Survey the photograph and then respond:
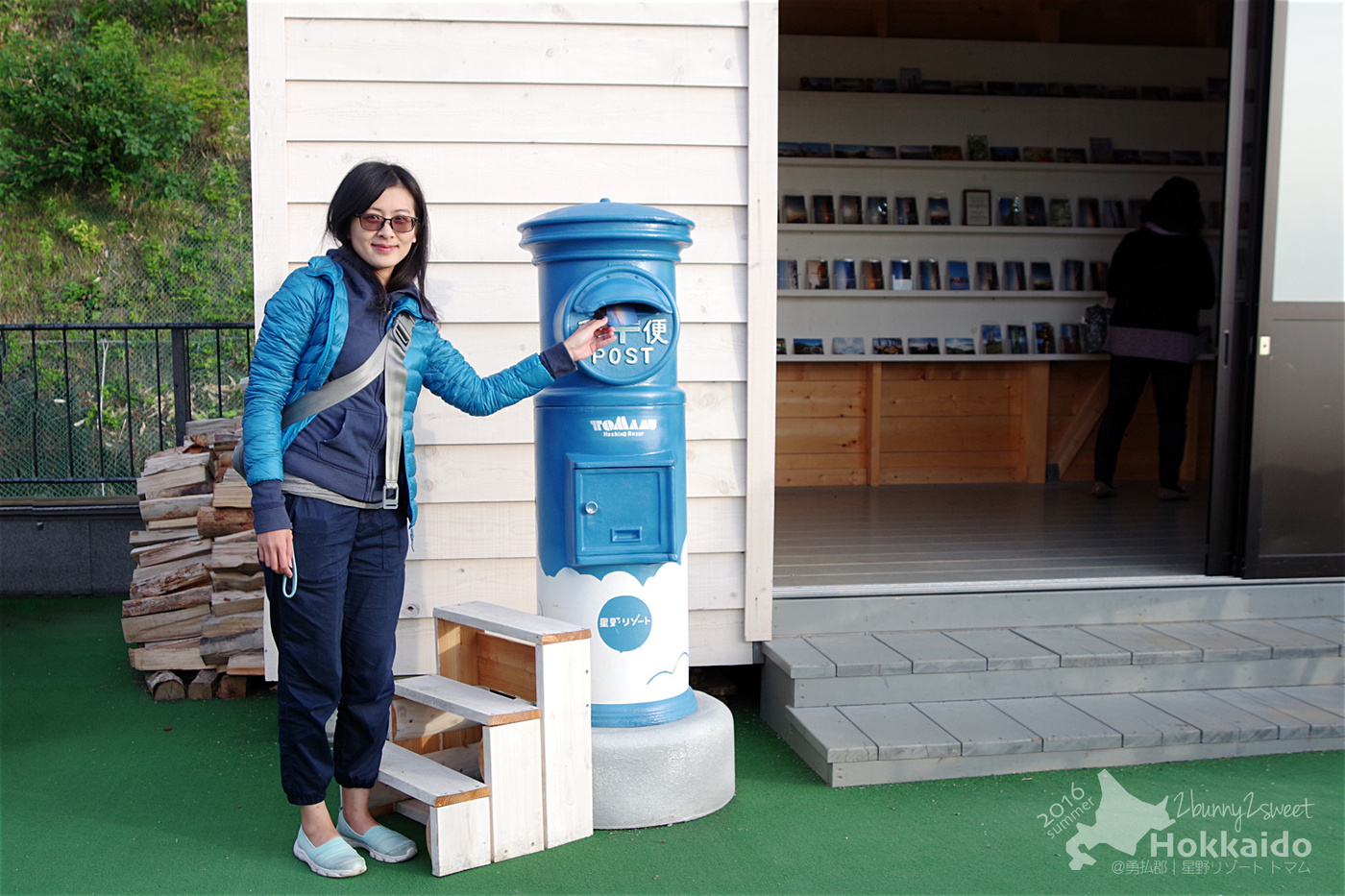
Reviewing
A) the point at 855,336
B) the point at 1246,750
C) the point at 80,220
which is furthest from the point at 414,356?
the point at 80,220

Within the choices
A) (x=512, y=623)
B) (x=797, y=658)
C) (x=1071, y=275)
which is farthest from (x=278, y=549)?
(x=1071, y=275)

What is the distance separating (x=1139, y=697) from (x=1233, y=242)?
189cm

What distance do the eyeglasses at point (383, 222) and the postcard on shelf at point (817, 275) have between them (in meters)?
4.71

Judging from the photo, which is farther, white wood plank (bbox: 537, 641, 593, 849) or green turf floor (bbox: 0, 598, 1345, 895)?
white wood plank (bbox: 537, 641, 593, 849)

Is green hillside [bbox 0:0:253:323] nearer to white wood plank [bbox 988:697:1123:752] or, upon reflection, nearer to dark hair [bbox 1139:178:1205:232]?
dark hair [bbox 1139:178:1205:232]

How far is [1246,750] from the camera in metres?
3.45

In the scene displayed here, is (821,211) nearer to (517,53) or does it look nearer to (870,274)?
(870,274)

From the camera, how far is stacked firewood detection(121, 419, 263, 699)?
4.16 m

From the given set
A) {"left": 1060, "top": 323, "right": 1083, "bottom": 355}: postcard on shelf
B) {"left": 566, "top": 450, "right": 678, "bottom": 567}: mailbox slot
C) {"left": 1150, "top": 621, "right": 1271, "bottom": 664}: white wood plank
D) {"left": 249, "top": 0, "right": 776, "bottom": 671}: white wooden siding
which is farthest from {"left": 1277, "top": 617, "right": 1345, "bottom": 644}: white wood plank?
{"left": 1060, "top": 323, "right": 1083, "bottom": 355}: postcard on shelf

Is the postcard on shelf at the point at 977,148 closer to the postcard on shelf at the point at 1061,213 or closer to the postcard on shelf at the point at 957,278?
the postcard on shelf at the point at 1061,213

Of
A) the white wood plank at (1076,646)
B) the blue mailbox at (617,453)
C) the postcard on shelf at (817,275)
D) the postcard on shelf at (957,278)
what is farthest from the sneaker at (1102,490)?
the blue mailbox at (617,453)

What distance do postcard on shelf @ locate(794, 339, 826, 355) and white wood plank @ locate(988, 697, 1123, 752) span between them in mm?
3616

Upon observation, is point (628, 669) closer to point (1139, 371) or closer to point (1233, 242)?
point (1233, 242)

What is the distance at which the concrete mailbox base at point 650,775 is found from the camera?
2.93 m
